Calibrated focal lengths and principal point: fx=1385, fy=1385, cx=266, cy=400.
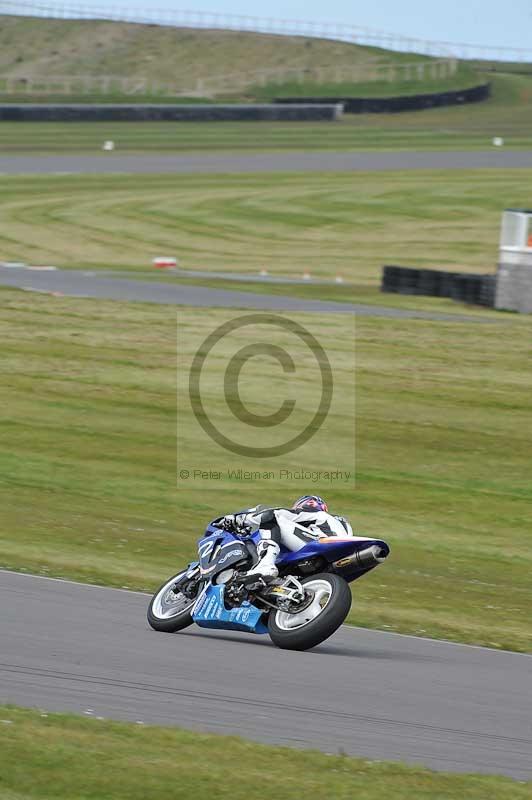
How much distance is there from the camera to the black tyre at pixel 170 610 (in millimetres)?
9322

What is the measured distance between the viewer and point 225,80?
8938 centimetres

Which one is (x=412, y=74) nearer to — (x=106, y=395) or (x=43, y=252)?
(x=43, y=252)

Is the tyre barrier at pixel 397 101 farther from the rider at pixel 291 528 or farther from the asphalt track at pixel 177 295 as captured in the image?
the rider at pixel 291 528

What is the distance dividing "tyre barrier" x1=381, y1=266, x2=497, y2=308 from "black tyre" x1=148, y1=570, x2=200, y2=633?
16.7 meters

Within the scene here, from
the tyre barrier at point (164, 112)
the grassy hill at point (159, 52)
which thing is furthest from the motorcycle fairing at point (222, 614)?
the grassy hill at point (159, 52)

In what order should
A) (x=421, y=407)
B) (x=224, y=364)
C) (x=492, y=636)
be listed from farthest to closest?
(x=224, y=364) < (x=421, y=407) < (x=492, y=636)

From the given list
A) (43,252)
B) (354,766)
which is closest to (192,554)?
(354,766)

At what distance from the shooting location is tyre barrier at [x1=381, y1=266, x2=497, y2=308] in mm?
25469

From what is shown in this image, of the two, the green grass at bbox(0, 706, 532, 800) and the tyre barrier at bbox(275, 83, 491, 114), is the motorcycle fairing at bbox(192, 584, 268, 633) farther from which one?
the tyre barrier at bbox(275, 83, 491, 114)

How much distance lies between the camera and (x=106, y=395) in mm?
18375

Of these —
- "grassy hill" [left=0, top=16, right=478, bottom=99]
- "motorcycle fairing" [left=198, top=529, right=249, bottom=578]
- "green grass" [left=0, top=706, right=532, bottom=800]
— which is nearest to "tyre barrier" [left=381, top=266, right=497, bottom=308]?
"motorcycle fairing" [left=198, top=529, right=249, bottom=578]

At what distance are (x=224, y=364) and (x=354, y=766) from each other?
1377cm

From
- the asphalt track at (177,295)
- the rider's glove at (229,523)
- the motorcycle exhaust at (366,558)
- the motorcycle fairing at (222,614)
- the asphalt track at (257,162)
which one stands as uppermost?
the motorcycle exhaust at (366,558)

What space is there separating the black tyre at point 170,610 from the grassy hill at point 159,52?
279ft
